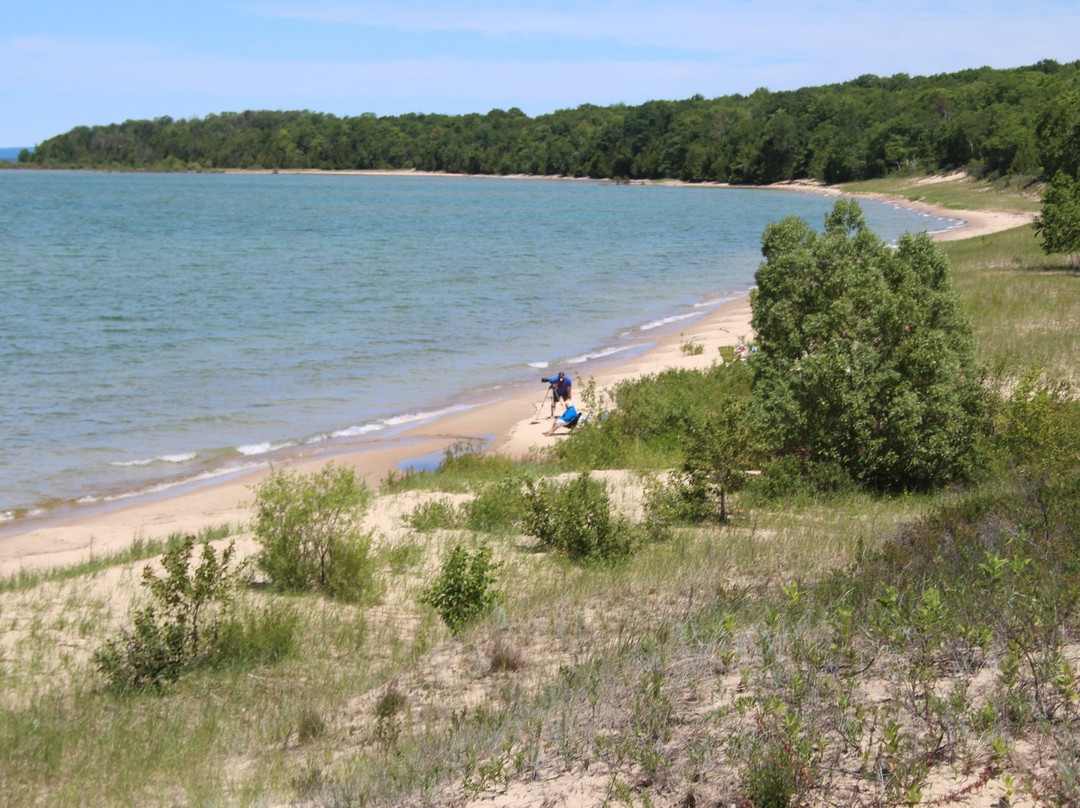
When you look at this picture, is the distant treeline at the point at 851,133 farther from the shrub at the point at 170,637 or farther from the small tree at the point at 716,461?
the shrub at the point at 170,637

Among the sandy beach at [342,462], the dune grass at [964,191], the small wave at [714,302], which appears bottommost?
the sandy beach at [342,462]

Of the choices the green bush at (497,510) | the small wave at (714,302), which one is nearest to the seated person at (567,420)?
the green bush at (497,510)

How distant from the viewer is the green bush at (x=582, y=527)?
10.3 metres

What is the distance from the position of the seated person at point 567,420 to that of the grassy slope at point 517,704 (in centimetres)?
946

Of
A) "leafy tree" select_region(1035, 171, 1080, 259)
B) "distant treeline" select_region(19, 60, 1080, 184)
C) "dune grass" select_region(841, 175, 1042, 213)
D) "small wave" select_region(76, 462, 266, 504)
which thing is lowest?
"small wave" select_region(76, 462, 266, 504)

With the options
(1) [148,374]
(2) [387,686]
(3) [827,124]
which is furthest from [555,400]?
(3) [827,124]

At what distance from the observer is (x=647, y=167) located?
18700 cm

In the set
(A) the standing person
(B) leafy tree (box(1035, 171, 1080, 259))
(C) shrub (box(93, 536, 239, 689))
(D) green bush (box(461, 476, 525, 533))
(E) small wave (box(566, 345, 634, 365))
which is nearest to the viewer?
(C) shrub (box(93, 536, 239, 689))

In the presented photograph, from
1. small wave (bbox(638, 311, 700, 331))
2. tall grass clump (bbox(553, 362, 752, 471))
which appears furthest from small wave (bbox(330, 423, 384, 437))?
small wave (bbox(638, 311, 700, 331))

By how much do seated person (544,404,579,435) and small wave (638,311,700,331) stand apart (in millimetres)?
14668

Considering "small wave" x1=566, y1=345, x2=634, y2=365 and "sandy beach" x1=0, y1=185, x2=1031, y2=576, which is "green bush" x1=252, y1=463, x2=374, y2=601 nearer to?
"sandy beach" x1=0, y1=185, x2=1031, y2=576

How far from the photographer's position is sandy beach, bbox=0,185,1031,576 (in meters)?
13.6

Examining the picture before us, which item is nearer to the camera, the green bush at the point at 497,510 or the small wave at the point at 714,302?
the green bush at the point at 497,510

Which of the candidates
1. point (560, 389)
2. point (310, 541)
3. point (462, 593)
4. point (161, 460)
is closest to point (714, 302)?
point (560, 389)
